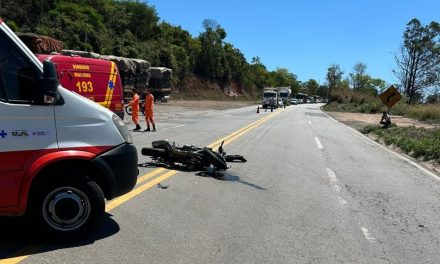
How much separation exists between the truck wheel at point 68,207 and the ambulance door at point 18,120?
297mm

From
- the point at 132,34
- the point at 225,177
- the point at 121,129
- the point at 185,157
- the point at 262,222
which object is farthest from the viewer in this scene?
the point at 132,34

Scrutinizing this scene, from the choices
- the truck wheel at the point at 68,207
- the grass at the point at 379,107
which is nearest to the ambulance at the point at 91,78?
the truck wheel at the point at 68,207

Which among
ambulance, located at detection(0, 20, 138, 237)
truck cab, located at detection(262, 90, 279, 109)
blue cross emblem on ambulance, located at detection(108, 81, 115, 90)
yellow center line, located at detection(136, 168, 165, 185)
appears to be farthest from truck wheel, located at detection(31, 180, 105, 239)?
truck cab, located at detection(262, 90, 279, 109)

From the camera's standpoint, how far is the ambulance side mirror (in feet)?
15.5

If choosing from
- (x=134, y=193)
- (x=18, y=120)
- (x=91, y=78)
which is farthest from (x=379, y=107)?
(x=18, y=120)

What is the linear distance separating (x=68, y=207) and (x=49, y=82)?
1301 millimetres

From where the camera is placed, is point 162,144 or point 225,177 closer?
point 225,177

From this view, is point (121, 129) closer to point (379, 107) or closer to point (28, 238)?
point (28, 238)

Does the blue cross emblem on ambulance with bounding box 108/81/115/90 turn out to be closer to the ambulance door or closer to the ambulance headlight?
the ambulance headlight

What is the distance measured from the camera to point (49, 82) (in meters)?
4.73

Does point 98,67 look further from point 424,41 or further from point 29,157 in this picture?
point 424,41

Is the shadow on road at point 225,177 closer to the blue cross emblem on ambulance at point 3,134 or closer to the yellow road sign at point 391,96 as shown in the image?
the blue cross emblem on ambulance at point 3,134

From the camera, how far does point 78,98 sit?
16.8 feet

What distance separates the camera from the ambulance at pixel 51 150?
4645 millimetres
